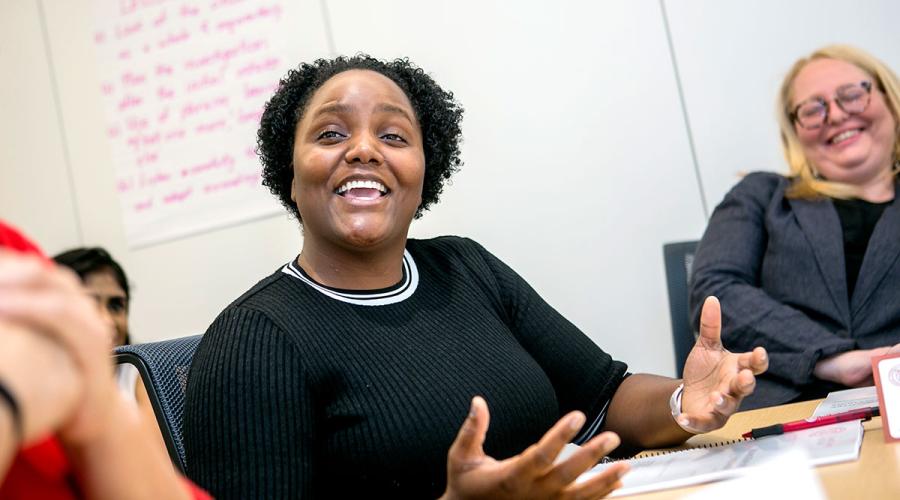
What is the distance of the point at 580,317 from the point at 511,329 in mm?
975

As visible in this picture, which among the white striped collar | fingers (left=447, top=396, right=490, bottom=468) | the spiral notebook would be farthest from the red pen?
the white striped collar

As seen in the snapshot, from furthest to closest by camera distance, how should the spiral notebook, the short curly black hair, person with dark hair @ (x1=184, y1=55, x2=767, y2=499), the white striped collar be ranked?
1. the short curly black hair
2. the white striped collar
3. person with dark hair @ (x1=184, y1=55, x2=767, y2=499)
4. the spiral notebook

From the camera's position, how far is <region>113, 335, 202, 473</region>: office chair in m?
1.27

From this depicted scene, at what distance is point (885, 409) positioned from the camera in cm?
98

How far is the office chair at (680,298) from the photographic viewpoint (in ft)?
7.22

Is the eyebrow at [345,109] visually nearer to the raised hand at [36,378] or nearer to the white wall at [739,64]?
the raised hand at [36,378]

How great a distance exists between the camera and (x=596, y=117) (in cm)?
245

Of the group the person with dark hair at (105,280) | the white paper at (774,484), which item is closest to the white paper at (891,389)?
the white paper at (774,484)

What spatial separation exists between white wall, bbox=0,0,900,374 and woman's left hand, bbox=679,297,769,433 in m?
1.18

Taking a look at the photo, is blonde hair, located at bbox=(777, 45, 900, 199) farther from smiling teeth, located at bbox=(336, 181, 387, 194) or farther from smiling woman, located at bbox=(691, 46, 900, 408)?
smiling teeth, located at bbox=(336, 181, 387, 194)

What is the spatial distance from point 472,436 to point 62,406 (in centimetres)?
46

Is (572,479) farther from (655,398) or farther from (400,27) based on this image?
(400,27)

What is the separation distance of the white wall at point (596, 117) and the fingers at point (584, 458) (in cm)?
163

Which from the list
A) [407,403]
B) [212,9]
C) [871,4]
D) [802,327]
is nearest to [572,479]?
[407,403]
